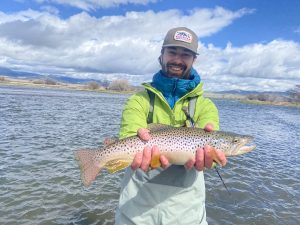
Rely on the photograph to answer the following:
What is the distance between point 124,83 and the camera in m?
123

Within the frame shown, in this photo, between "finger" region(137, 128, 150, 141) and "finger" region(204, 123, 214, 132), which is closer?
"finger" region(137, 128, 150, 141)

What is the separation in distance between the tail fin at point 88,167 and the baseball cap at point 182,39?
5.71 ft

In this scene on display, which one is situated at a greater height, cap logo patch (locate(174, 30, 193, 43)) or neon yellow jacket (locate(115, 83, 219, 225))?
cap logo patch (locate(174, 30, 193, 43))

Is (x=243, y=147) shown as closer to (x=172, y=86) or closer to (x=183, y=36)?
(x=172, y=86)

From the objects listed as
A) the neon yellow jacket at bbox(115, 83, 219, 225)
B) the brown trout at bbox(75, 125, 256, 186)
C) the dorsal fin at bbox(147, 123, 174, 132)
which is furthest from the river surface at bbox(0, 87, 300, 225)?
the dorsal fin at bbox(147, 123, 174, 132)

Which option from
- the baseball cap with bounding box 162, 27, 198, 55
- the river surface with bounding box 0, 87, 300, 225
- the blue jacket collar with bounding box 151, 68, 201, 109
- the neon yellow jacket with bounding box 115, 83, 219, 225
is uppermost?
the baseball cap with bounding box 162, 27, 198, 55

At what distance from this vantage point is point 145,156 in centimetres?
366

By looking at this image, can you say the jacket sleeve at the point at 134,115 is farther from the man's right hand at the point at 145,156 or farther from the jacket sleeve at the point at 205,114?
the jacket sleeve at the point at 205,114

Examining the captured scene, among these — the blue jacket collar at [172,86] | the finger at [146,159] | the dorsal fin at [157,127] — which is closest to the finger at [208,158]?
the dorsal fin at [157,127]

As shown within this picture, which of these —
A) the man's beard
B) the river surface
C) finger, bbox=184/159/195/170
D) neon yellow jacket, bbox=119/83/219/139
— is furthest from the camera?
the river surface

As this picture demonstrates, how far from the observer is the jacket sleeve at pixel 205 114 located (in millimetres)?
4203

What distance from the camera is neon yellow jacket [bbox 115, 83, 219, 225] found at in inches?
158

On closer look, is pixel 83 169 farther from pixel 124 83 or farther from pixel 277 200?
pixel 124 83

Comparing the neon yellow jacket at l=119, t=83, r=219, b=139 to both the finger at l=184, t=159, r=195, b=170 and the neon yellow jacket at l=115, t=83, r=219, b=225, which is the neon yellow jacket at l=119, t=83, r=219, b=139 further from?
the finger at l=184, t=159, r=195, b=170
